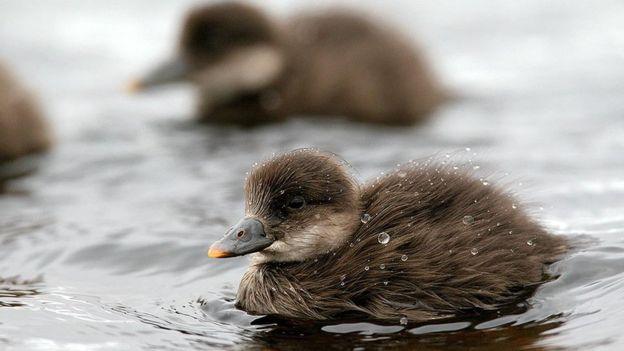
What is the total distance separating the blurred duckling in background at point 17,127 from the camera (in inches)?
413

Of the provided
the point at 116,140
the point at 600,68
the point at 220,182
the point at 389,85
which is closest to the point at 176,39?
the point at 116,140

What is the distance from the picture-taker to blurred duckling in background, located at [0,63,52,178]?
34.4ft

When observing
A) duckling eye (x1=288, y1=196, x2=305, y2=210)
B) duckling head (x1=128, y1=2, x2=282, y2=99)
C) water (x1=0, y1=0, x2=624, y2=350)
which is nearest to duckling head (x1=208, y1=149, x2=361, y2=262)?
duckling eye (x1=288, y1=196, x2=305, y2=210)

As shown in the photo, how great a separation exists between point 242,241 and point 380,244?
711 millimetres

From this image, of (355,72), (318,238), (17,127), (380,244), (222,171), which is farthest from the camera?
(355,72)

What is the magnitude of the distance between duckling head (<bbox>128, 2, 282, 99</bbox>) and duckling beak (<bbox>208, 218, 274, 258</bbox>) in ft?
19.4

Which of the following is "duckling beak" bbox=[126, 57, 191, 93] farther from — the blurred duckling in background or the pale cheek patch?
the pale cheek patch


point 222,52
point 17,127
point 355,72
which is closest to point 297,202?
point 17,127

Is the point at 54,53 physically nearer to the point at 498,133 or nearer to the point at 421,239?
the point at 498,133

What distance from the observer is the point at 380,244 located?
608 cm

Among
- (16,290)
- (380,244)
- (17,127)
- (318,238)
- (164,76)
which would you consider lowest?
(380,244)

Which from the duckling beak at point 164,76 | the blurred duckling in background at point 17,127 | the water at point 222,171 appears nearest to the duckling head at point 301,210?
the water at point 222,171

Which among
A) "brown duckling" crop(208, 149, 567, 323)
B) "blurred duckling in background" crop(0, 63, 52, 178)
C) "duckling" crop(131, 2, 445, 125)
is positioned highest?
"duckling" crop(131, 2, 445, 125)

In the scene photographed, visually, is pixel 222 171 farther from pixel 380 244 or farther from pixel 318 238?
pixel 380 244
